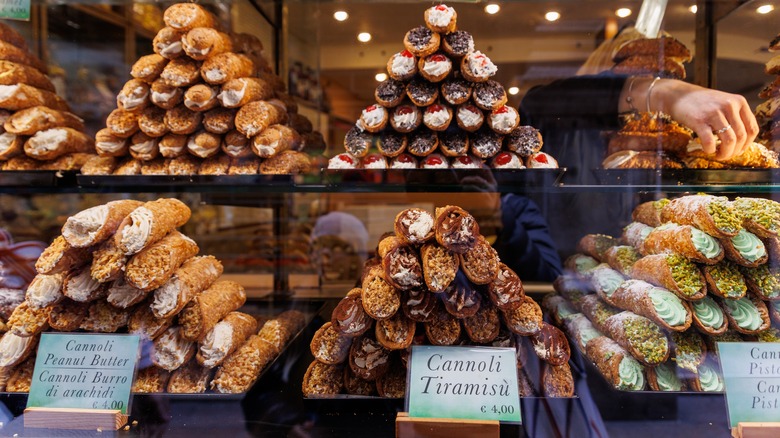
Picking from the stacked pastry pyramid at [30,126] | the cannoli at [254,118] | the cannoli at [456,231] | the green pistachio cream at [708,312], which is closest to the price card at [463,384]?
the cannoli at [456,231]

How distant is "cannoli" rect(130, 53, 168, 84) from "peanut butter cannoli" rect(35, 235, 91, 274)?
24.7 inches

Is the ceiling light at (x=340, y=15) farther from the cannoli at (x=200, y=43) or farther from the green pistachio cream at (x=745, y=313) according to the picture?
the green pistachio cream at (x=745, y=313)

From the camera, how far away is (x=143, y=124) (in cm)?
169

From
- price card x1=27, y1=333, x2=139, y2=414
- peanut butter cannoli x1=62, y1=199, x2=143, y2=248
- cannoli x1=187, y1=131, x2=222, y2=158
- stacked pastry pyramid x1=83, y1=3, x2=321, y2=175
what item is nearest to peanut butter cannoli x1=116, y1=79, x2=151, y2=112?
stacked pastry pyramid x1=83, y1=3, x2=321, y2=175

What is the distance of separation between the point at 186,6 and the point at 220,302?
0.97m

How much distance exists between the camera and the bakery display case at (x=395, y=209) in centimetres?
130

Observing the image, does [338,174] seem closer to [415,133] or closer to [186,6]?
[415,133]

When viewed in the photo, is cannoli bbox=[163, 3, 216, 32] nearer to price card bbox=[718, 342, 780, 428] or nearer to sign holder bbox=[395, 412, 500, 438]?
sign holder bbox=[395, 412, 500, 438]

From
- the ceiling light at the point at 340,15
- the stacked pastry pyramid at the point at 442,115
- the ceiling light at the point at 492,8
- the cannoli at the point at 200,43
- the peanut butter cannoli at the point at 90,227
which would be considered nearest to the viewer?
the peanut butter cannoli at the point at 90,227

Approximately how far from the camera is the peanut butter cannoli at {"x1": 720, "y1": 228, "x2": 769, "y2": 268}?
130 cm

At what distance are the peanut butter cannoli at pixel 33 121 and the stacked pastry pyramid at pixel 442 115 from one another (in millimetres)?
1021

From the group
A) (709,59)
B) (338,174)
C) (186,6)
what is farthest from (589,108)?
(186,6)

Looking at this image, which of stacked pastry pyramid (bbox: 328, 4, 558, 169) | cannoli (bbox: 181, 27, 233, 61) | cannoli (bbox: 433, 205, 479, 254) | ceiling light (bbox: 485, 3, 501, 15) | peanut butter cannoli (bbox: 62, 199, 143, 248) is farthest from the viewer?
ceiling light (bbox: 485, 3, 501, 15)

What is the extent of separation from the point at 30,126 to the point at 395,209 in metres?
1.34
